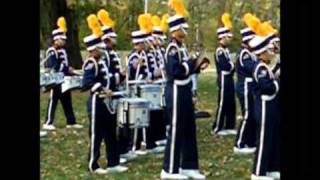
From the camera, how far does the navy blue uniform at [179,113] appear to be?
2.00 meters

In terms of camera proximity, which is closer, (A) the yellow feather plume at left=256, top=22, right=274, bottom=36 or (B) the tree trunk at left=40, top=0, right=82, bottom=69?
(B) the tree trunk at left=40, top=0, right=82, bottom=69

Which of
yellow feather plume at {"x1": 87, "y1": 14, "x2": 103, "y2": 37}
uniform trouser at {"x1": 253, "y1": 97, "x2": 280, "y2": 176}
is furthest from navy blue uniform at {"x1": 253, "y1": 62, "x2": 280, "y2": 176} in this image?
yellow feather plume at {"x1": 87, "y1": 14, "x2": 103, "y2": 37}

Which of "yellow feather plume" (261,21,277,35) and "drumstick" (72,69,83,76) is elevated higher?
"yellow feather plume" (261,21,277,35)

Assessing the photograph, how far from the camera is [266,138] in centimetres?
200

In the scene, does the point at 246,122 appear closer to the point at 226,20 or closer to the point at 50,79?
the point at 226,20

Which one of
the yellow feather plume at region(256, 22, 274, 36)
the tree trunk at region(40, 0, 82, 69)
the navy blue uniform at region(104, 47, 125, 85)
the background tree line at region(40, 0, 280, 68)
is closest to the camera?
the tree trunk at region(40, 0, 82, 69)

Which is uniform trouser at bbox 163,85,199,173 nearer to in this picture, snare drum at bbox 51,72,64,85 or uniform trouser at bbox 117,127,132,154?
uniform trouser at bbox 117,127,132,154

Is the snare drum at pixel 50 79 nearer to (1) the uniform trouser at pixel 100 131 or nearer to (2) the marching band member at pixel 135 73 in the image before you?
(1) the uniform trouser at pixel 100 131

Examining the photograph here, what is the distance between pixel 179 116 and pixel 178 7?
0.40m

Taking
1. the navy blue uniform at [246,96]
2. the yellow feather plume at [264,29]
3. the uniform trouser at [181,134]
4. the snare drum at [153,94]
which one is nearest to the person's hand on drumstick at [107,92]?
the snare drum at [153,94]

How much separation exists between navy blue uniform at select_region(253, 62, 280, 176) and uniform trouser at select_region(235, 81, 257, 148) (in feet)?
0.07

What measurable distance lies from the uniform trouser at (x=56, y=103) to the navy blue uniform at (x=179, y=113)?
347 millimetres

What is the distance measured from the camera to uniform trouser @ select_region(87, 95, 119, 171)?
6.52ft
